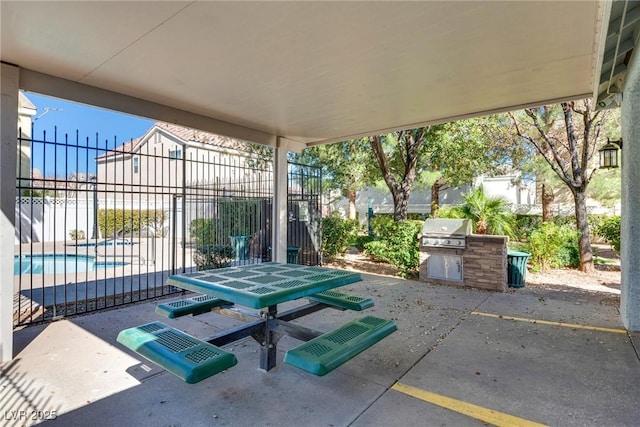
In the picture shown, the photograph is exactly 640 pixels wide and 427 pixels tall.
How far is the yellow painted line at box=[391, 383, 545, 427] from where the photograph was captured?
7.59ft

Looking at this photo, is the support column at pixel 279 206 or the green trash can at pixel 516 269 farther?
the support column at pixel 279 206

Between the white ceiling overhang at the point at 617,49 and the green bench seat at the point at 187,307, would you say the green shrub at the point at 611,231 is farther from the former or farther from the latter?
the green bench seat at the point at 187,307

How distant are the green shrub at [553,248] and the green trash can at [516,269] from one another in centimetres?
210

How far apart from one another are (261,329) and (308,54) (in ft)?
8.79

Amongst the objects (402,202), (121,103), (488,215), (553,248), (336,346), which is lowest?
(336,346)

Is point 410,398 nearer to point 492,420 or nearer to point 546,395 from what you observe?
point 492,420

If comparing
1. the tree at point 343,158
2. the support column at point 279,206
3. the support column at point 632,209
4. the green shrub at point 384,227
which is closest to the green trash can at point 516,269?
the support column at point 632,209

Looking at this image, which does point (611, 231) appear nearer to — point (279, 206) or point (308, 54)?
point (279, 206)

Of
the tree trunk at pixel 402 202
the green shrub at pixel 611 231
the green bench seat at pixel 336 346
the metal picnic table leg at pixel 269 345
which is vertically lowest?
the metal picnic table leg at pixel 269 345

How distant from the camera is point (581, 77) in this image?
12.7ft

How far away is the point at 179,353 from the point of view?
2240mm

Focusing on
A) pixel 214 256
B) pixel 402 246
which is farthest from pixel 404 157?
pixel 214 256

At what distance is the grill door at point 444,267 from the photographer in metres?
6.60

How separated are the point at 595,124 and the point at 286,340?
919 cm
